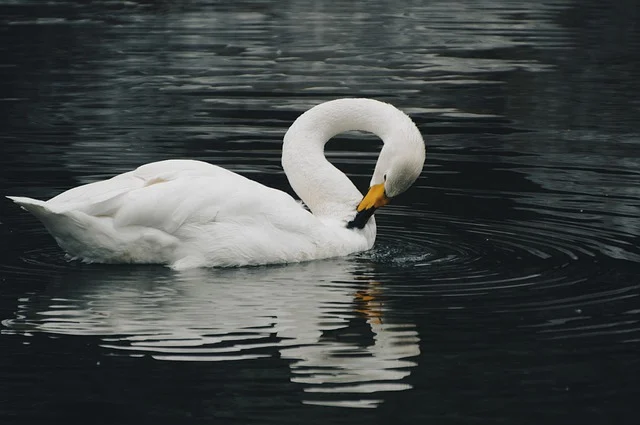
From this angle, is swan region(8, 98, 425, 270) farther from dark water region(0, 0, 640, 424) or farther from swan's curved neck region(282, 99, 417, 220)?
swan's curved neck region(282, 99, 417, 220)

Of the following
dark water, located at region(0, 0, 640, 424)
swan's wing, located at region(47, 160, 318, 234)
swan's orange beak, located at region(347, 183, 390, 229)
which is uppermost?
swan's wing, located at region(47, 160, 318, 234)

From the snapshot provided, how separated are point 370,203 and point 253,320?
223 centimetres

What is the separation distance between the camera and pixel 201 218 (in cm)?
945

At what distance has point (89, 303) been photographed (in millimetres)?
8648

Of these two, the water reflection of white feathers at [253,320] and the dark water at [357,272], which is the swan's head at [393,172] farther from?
the water reflection of white feathers at [253,320]

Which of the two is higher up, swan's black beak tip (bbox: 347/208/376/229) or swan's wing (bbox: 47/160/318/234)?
swan's wing (bbox: 47/160/318/234)

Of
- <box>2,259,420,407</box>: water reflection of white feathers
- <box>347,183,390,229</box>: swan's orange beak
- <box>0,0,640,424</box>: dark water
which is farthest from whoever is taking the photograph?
<box>347,183,390,229</box>: swan's orange beak

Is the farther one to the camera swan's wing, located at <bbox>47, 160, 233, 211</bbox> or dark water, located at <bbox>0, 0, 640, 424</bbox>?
swan's wing, located at <bbox>47, 160, 233, 211</bbox>

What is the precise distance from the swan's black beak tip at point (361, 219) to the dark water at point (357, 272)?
0.23m

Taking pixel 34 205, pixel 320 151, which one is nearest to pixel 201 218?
pixel 34 205

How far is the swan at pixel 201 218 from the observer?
368 inches

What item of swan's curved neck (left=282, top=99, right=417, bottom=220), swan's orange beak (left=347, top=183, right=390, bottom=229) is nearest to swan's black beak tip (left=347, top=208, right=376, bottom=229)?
swan's orange beak (left=347, top=183, right=390, bottom=229)

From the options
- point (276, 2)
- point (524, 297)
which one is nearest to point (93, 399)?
point (524, 297)

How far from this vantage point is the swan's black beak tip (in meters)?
10.2
